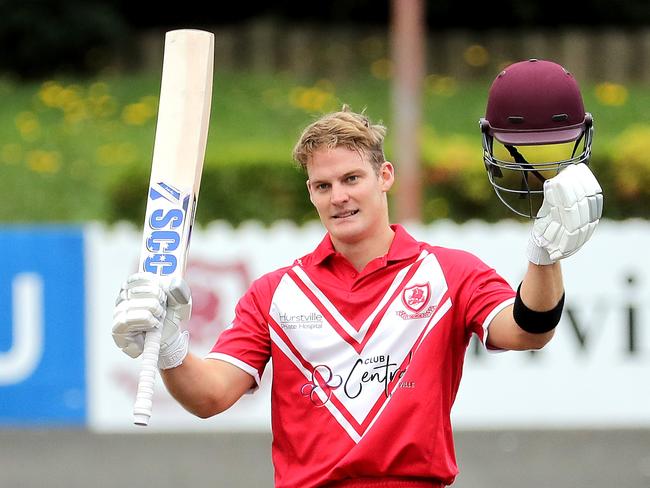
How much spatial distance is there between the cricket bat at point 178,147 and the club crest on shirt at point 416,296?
0.63 meters

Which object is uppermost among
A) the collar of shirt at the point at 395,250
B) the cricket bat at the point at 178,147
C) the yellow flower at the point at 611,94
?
the yellow flower at the point at 611,94

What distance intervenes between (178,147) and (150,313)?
22.7 inches

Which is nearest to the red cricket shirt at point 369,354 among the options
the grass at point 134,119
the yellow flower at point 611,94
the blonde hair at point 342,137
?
the blonde hair at point 342,137

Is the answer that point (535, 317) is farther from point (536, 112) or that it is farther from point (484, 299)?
point (536, 112)

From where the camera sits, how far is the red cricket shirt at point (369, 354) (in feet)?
12.0

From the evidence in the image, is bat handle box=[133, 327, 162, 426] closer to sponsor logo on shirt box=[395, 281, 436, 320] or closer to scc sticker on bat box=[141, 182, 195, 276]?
scc sticker on bat box=[141, 182, 195, 276]

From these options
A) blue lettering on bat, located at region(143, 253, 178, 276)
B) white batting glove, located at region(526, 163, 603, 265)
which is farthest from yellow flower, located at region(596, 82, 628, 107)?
white batting glove, located at region(526, 163, 603, 265)

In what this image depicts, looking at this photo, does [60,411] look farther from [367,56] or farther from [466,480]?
[367,56]

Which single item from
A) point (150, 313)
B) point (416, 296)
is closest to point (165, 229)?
point (150, 313)

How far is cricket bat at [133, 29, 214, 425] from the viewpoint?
3.67 metres

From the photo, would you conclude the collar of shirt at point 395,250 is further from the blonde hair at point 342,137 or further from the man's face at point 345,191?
the blonde hair at point 342,137

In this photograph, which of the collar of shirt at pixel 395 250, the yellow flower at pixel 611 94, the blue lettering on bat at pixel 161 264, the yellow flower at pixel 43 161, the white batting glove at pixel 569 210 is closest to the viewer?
the white batting glove at pixel 569 210

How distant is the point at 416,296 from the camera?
3.77 meters

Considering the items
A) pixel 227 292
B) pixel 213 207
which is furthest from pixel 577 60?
pixel 227 292
